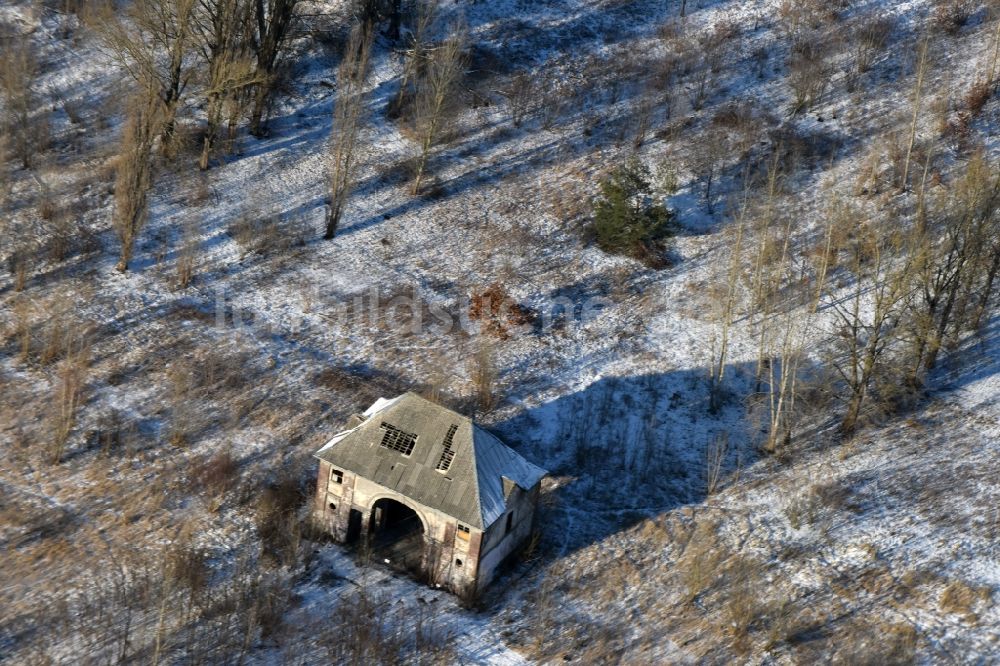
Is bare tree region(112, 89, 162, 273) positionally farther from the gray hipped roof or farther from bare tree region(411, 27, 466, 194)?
the gray hipped roof

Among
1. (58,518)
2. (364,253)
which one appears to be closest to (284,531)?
(58,518)

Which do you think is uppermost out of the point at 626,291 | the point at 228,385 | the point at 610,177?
the point at 610,177

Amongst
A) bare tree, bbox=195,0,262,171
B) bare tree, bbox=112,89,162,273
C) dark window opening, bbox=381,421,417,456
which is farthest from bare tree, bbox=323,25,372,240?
dark window opening, bbox=381,421,417,456

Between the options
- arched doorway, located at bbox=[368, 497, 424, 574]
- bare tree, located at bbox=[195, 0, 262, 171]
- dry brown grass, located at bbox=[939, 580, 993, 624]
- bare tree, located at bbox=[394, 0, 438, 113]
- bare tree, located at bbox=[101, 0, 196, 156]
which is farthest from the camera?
bare tree, located at bbox=[394, 0, 438, 113]

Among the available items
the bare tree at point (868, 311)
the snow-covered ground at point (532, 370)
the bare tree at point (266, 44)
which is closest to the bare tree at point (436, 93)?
the snow-covered ground at point (532, 370)

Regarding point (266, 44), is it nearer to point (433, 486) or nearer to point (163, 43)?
point (163, 43)

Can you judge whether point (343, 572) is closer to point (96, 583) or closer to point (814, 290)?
point (96, 583)
